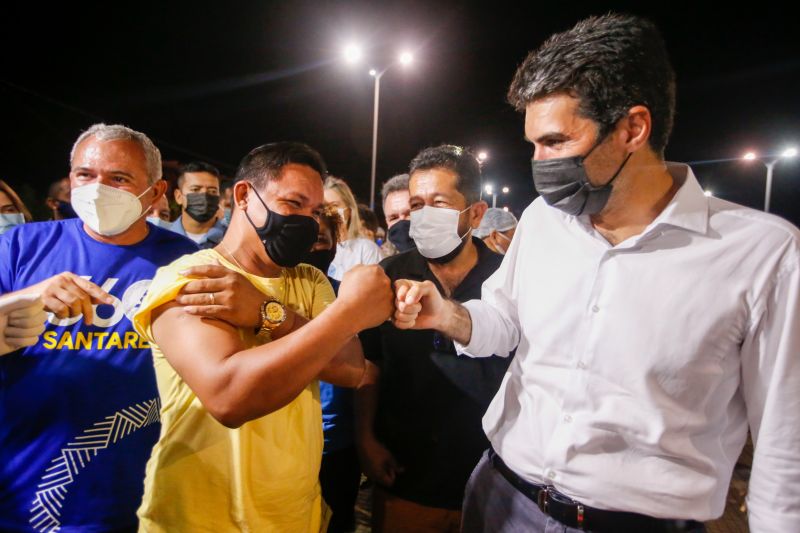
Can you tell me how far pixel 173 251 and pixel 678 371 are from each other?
2449mm

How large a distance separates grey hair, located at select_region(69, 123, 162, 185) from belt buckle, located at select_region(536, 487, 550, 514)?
2506 millimetres

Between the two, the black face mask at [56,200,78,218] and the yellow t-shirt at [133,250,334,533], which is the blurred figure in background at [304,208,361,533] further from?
the black face mask at [56,200,78,218]

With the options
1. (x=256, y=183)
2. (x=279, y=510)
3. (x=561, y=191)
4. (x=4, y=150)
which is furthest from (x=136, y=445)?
(x=4, y=150)

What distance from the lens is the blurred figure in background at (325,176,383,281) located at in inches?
188

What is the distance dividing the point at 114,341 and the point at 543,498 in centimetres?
201

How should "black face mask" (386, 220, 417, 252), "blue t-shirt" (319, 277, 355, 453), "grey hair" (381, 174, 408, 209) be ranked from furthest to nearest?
"grey hair" (381, 174, 408, 209)
"black face mask" (386, 220, 417, 252)
"blue t-shirt" (319, 277, 355, 453)

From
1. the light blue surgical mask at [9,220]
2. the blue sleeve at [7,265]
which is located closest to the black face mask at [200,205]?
the light blue surgical mask at [9,220]

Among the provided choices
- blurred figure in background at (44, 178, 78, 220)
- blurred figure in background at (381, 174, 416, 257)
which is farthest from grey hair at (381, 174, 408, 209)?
blurred figure in background at (44, 178, 78, 220)

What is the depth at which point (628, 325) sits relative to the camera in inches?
63.5

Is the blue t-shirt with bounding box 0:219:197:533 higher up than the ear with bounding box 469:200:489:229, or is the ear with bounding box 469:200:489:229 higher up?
the ear with bounding box 469:200:489:229

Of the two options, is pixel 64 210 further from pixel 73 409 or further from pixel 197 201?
pixel 73 409

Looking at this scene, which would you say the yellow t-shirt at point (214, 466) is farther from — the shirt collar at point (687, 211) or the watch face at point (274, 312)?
the shirt collar at point (687, 211)

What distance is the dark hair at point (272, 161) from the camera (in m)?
2.08

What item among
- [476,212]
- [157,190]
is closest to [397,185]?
[476,212]
